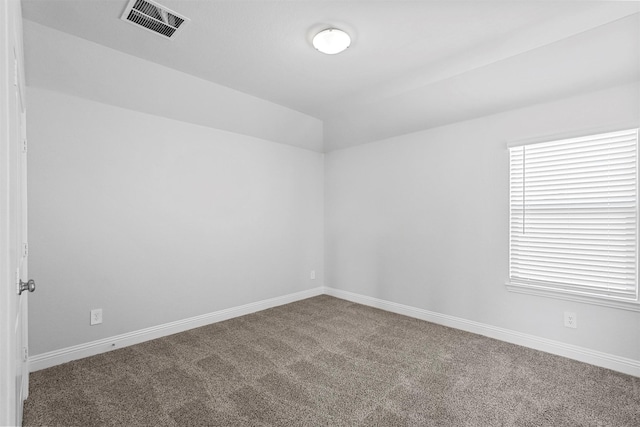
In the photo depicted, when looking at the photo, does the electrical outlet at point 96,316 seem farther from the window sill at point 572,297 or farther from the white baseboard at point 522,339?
the window sill at point 572,297

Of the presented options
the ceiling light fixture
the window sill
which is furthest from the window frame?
the ceiling light fixture

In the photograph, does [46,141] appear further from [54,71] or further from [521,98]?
[521,98]

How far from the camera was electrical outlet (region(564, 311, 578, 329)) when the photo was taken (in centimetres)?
269

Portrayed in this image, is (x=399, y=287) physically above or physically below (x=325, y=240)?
below

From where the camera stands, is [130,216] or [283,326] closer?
[130,216]

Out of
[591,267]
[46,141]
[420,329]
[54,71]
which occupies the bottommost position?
[420,329]

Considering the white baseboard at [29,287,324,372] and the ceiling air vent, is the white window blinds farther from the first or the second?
the ceiling air vent

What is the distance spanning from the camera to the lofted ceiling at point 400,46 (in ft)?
6.71

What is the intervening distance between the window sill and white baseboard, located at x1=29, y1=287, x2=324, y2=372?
2.74 m

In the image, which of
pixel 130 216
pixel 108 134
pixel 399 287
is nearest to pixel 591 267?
pixel 399 287

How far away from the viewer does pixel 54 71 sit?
246 cm

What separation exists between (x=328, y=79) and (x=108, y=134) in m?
2.10

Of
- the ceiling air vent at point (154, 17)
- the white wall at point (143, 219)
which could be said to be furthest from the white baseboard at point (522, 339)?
the ceiling air vent at point (154, 17)

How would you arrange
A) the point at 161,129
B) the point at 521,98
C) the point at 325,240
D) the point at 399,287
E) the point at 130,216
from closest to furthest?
the point at 521,98 → the point at 130,216 → the point at 161,129 → the point at 399,287 → the point at 325,240
